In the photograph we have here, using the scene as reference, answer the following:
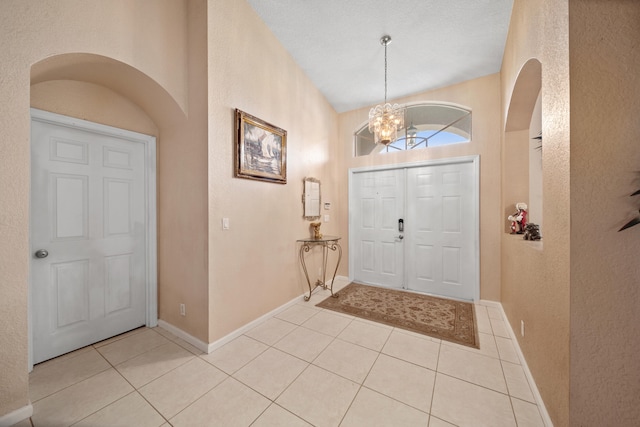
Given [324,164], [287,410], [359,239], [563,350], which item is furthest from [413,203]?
[287,410]

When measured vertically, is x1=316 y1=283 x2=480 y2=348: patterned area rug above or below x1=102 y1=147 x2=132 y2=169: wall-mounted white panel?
below

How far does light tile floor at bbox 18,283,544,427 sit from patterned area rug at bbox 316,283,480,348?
166 millimetres

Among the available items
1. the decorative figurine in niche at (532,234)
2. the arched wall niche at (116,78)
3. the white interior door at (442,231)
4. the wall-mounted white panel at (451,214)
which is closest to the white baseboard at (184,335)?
the arched wall niche at (116,78)

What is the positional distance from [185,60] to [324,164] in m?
2.26

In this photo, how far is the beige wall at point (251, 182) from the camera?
2.12 metres

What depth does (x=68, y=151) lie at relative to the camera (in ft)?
6.53

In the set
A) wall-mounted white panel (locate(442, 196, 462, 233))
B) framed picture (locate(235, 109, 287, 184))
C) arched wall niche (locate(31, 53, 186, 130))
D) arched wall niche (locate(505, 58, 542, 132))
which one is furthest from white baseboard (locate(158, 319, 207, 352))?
arched wall niche (locate(505, 58, 542, 132))

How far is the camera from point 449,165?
3338 millimetres

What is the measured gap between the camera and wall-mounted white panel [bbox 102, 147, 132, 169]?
2201 mm

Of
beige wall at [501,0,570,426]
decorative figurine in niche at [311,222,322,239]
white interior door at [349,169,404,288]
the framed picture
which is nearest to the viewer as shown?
beige wall at [501,0,570,426]

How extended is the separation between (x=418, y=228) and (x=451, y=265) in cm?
69

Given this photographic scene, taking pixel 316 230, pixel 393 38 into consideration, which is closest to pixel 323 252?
pixel 316 230

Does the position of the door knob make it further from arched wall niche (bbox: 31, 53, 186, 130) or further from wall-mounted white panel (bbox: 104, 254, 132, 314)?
arched wall niche (bbox: 31, 53, 186, 130)

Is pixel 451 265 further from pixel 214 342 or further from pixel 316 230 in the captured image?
pixel 214 342
